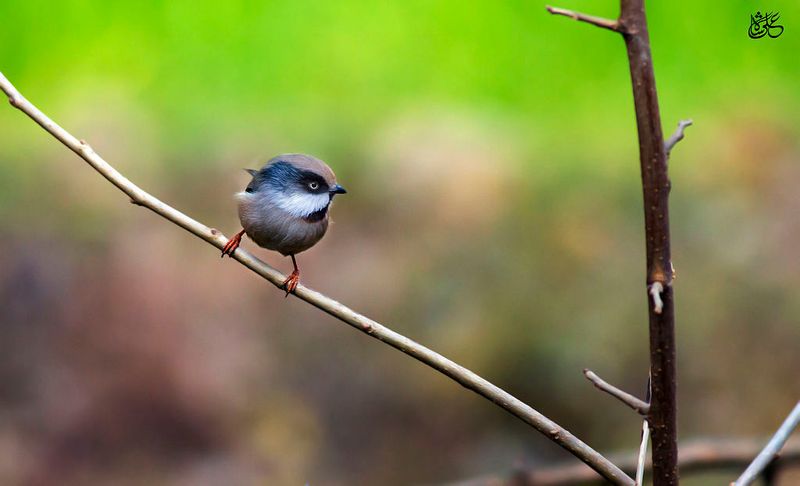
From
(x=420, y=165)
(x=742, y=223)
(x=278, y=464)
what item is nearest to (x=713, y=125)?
(x=742, y=223)

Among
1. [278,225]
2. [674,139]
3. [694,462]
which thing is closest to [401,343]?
[674,139]

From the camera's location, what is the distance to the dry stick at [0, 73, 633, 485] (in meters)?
1.16

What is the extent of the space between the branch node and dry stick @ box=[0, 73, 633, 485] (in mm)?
213

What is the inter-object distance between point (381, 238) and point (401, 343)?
2.21 metres

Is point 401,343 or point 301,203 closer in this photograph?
point 401,343

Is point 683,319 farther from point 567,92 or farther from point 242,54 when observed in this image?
point 242,54

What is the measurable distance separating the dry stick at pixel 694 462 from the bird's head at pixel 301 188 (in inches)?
39.5

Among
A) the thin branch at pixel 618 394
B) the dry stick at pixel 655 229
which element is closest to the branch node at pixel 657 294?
Answer: the dry stick at pixel 655 229

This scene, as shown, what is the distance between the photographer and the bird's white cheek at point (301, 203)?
1.96 metres

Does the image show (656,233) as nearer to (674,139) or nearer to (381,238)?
(674,139)

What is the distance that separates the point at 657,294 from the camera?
1.02 meters

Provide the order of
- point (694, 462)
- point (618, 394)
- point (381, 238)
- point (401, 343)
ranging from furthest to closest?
1. point (381, 238)
2. point (694, 462)
3. point (401, 343)
4. point (618, 394)

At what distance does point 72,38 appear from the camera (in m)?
3.40

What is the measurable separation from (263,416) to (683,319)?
1.57 metres
